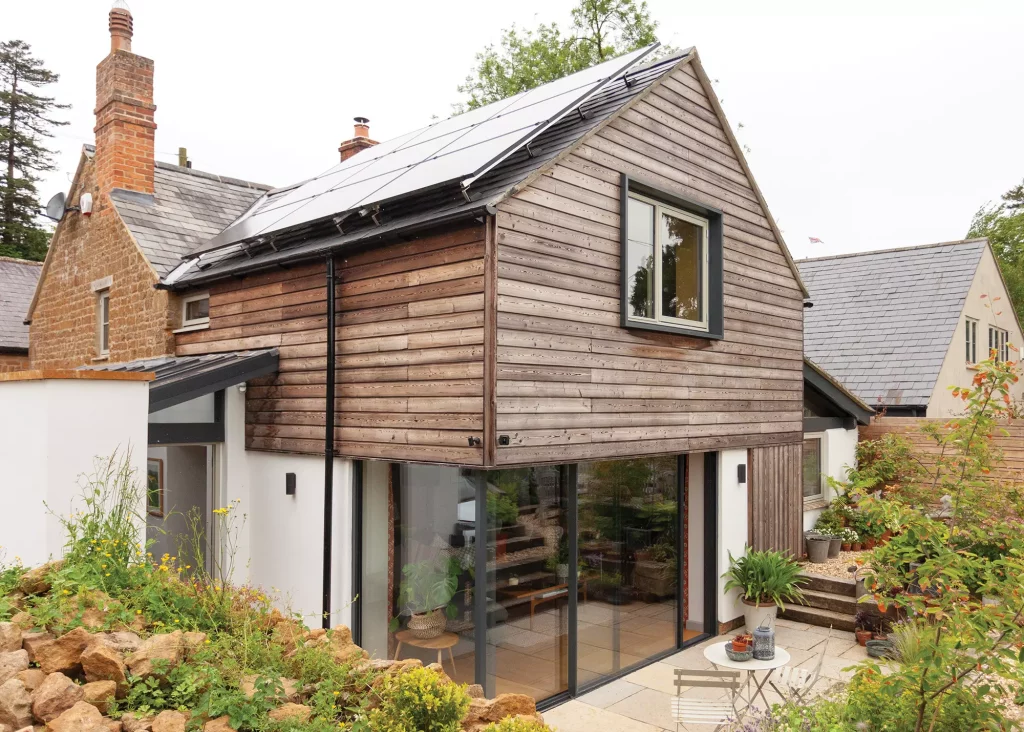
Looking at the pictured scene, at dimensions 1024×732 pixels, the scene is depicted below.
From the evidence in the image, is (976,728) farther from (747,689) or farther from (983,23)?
(983,23)

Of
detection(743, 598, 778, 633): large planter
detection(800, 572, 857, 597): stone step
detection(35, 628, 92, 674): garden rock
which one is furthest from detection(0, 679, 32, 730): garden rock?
detection(800, 572, 857, 597): stone step

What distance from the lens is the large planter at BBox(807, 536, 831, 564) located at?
35.3 feet

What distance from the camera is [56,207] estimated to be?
1219cm

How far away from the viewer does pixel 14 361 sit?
17188 mm

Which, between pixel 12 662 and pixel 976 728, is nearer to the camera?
pixel 12 662

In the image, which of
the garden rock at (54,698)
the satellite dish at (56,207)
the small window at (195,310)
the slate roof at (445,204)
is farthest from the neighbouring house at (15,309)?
the garden rock at (54,698)

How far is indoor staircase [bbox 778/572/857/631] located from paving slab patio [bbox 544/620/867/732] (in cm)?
16

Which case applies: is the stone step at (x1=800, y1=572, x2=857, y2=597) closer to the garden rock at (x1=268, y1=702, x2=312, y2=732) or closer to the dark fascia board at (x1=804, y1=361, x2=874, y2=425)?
the dark fascia board at (x1=804, y1=361, x2=874, y2=425)

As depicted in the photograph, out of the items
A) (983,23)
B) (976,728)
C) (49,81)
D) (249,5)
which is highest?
(49,81)

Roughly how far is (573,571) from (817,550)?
208 inches

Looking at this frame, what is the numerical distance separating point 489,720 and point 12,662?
254cm

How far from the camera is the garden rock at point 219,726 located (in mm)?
3592

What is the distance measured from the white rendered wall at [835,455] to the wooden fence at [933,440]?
49 centimetres

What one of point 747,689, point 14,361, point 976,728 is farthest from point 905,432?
point 14,361
